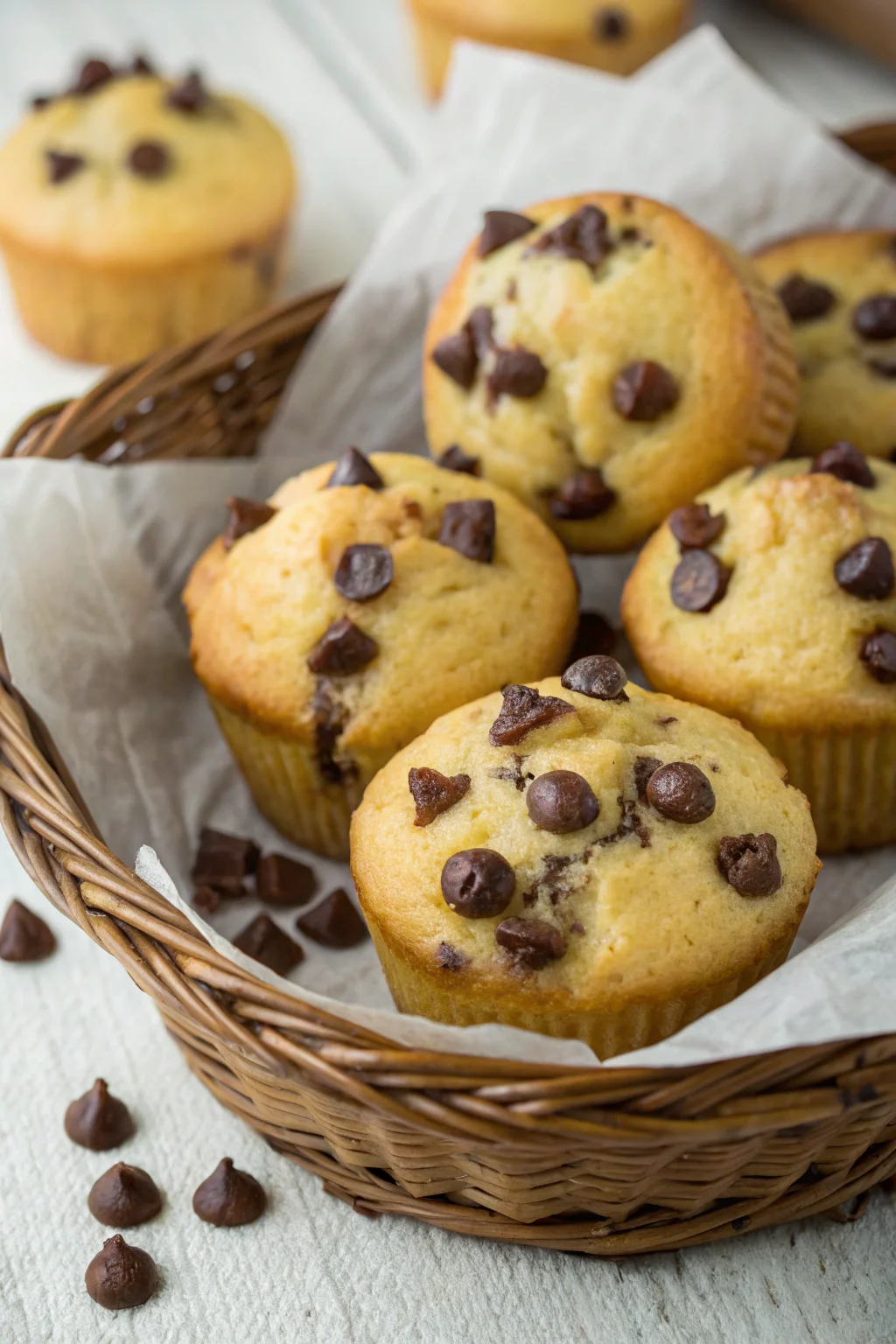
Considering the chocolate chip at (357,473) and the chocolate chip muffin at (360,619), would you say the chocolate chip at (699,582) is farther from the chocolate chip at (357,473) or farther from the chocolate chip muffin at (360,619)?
the chocolate chip at (357,473)

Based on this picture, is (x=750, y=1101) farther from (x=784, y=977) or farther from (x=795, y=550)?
(x=795, y=550)

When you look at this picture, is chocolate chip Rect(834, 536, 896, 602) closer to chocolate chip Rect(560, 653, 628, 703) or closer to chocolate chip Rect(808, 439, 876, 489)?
chocolate chip Rect(808, 439, 876, 489)

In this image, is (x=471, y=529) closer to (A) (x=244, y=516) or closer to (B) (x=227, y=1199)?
(A) (x=244, y=516)

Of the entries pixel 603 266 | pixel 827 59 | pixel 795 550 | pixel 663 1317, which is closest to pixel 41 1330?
pixel 663 1317

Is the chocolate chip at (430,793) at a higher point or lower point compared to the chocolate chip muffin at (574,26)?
higher

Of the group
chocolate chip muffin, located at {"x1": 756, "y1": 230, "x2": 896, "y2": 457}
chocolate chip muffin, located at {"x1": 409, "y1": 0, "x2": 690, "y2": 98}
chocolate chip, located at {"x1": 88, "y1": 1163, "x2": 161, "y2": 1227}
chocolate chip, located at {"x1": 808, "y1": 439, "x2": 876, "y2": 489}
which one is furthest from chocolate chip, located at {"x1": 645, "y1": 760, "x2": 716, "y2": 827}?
chocolate chip muffin, located at {"x1": 409, "y1": 0, "x2": 690, "y2": 98}

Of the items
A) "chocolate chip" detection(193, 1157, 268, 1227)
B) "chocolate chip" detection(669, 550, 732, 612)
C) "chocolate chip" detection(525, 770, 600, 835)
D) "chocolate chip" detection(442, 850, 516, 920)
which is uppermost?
"chocolate chip" detection(442, 850, 516, 920)

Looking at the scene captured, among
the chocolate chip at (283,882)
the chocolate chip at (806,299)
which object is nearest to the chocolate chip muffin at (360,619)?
the chocolate chip at (283,882)
